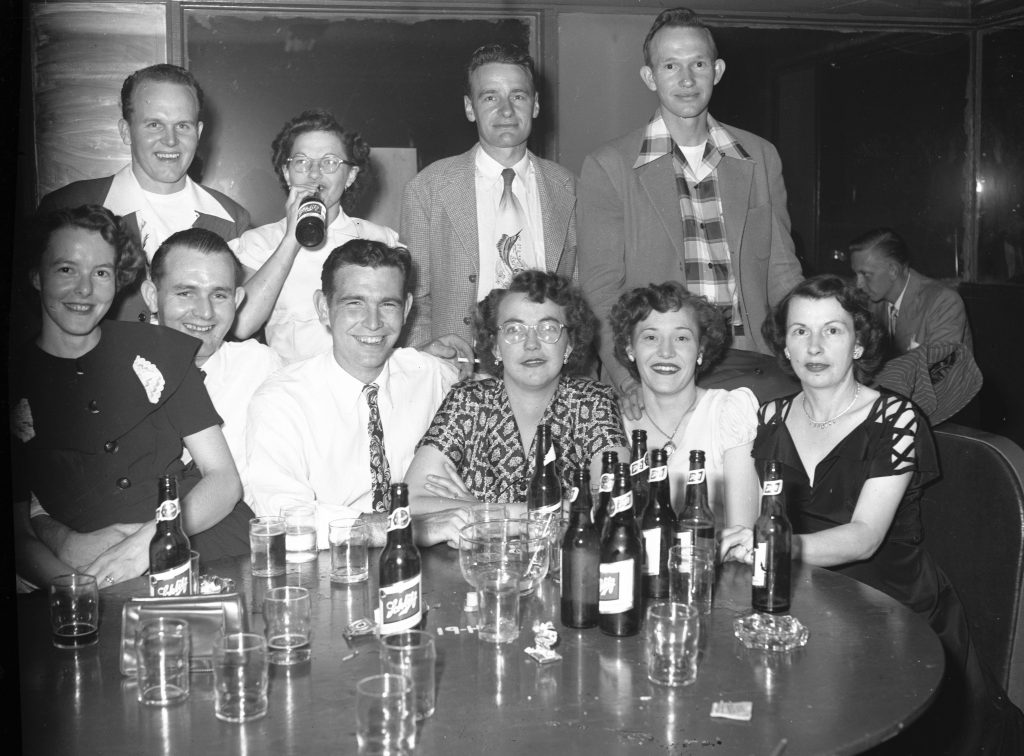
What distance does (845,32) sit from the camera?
210 inches

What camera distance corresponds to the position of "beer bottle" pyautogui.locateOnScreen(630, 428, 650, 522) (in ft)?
5.59

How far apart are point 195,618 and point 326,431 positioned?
119cm

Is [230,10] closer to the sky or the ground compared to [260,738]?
closer to the sky

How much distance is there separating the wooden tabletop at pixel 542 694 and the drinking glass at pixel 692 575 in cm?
3

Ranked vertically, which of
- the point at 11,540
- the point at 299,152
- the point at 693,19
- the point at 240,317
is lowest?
the point at 11,540

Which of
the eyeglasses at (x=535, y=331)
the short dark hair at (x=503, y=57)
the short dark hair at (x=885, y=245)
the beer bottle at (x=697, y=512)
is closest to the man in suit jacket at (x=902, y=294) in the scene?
the short dark hair at (x=885, y=245)

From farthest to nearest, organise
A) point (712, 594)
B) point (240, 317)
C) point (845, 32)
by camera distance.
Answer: point (845, 32) < point (240, 317) < point (712, 594)

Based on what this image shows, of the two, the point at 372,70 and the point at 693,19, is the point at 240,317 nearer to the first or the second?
the point at 693,19

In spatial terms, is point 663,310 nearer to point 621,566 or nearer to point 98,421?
point 621,566

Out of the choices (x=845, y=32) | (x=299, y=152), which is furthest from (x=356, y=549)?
(x=845, y=32)

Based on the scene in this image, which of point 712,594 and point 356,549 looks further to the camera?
point 356,549

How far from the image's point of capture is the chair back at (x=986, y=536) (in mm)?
2180

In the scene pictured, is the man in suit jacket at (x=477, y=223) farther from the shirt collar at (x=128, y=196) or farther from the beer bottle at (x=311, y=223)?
the shirt collar at (x=128, y=196)

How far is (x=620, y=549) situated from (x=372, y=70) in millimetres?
3626
